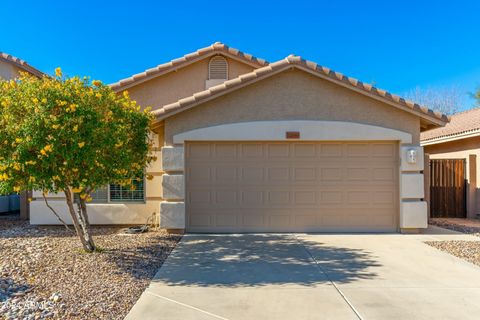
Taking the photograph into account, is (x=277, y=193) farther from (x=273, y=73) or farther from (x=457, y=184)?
(x=457, y=184)

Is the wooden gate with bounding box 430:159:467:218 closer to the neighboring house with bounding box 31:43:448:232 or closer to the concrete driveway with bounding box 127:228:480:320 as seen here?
the neighboring house with bounding box 31:43:448:232

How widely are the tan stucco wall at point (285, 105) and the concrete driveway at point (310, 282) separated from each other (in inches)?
123

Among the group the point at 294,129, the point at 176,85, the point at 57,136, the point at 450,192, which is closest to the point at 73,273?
the point at 57,136

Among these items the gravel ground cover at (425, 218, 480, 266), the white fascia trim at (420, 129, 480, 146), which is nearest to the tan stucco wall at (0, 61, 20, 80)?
the gravel ground cover at (425, 218, 480, 266)

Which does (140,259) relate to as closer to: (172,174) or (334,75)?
(172,174)

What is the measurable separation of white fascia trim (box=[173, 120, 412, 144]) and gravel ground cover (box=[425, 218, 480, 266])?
2729mm

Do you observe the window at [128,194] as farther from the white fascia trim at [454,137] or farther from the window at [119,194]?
the white fascia trim at [454,137]

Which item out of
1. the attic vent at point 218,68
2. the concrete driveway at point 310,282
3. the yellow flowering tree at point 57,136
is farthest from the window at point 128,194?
the attic vent at point 218,68

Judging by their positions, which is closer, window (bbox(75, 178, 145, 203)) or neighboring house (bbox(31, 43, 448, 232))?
neighboring house (bbox(31, 43, 448, 232))

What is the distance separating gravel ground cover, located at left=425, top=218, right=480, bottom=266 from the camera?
7156 mm

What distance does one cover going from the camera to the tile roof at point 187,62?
11.7 meters

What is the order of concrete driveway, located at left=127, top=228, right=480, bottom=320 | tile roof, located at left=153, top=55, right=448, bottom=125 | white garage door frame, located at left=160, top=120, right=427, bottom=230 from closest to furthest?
concrete driveway, located at left=127, top=228, right=480, bottom=320 < tile roof, located at left=153, top=55, right=448, bottom=125 < white garage door frame, located at left=160, top=120, right=427, bottom=230

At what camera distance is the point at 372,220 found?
9.31 meters

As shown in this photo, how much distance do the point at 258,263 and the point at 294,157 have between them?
3.57 metres
